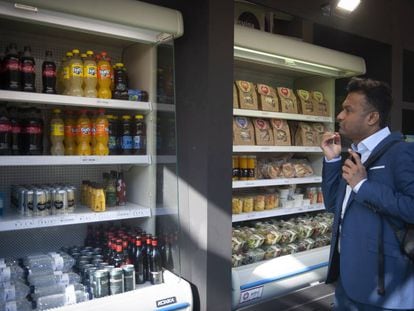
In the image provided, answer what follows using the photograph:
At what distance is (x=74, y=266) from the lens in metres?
2.30

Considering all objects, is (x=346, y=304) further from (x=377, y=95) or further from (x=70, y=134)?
(x=70, y=134)

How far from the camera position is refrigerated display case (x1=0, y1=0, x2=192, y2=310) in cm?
198

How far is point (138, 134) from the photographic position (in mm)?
2482

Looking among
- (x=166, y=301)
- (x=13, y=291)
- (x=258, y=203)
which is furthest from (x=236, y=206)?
(x=13, y=291)

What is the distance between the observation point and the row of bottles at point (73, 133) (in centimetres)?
213

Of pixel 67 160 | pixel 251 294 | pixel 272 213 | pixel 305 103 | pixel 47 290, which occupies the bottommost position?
pixel 251 294

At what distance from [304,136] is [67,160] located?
222 centimetres

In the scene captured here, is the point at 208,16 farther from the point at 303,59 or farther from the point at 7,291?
the point at 7,291

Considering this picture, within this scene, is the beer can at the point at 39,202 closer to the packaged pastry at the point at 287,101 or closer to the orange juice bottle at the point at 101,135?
the orange juice bottle at the point at 101,135

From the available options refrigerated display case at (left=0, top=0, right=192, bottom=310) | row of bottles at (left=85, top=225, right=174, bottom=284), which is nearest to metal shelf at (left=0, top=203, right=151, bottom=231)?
refrigerated display case at (left=0, top=0, right=192, bottom=310)

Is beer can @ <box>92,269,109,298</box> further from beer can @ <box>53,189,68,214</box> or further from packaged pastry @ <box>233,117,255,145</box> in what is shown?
packaged pastry @ <box>233,117,255,145</box>

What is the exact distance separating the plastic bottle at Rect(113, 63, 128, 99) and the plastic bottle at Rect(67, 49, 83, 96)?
0.23 meters

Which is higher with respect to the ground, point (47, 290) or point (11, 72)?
point (11, 72)

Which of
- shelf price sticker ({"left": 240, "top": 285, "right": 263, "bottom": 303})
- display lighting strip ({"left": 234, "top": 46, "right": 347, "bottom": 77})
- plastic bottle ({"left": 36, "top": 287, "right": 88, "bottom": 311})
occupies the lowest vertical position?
shelf price sticker ({"left": 240, "top": 285, "right": 263, "bottom": 303})
